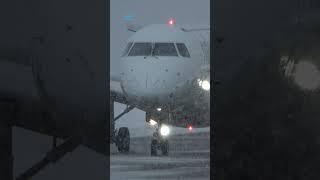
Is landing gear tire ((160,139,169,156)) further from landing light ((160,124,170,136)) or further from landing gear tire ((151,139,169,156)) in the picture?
landing light ((160,124,170,136))

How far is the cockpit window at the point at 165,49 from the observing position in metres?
17.5

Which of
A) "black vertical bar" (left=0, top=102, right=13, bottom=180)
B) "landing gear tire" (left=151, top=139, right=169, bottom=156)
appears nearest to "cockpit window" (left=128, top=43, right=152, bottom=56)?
"landing gear tire" (left=151, top=139, right=169, bottom=156)

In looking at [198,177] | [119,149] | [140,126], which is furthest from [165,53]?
[140,126]

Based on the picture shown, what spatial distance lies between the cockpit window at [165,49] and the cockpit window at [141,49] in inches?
6.3

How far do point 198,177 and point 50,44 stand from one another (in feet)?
22.8

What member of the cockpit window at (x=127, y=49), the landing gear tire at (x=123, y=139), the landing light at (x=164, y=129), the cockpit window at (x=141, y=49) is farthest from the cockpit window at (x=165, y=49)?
the landing gear tire at (x=123, y=139)

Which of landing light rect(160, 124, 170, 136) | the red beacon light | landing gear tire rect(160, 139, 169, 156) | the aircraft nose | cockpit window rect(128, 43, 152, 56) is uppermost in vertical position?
the red beacon light

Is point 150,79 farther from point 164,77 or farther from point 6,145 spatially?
point 6,145

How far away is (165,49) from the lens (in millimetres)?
17656

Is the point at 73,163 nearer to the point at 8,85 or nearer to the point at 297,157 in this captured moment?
the point at 8,85

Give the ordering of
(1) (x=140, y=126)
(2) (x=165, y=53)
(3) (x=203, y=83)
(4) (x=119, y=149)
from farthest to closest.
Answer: (1) (x=140, y=126) < (4) (x=119, y=149) < (3) (x=203, y=83) < (2) (x=165, y=53)

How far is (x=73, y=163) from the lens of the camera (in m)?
4.80

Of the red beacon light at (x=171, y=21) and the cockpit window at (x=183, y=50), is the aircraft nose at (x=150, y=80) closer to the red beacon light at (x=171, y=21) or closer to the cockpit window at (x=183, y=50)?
the cockpit window at (x=183, y=50)

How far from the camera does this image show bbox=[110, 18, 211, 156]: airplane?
55.0ft
